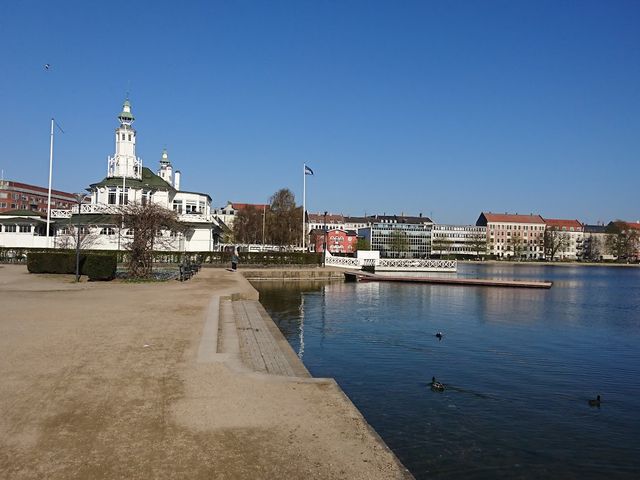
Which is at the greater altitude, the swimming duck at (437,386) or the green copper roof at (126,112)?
the green copper roof at (126,112)

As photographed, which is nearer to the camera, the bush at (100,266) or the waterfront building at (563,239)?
the bush at (100,266)

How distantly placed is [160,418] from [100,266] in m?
26.5

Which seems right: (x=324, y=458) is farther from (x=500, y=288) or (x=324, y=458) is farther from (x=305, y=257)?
(x=305, y=257)

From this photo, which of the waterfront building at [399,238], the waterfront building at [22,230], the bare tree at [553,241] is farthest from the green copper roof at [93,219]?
the bare tree at [553,241]

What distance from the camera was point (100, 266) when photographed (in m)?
30.6

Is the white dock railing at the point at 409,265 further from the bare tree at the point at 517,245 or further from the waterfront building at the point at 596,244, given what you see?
the waterfront building at the point at 596,244

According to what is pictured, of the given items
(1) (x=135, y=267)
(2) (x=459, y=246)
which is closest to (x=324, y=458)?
(1) (x=135, y=267)

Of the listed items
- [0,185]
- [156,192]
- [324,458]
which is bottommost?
[324,458]

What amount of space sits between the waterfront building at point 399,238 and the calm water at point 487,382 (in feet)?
400

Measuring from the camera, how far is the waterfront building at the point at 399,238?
150 metres

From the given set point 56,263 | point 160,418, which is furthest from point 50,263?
point 160,418

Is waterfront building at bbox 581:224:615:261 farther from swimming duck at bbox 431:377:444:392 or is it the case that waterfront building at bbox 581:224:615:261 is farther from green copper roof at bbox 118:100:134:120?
swimming duck at bbox 431:377:444:392

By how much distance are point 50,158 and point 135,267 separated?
28057 millimetres

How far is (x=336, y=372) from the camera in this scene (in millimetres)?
12953
